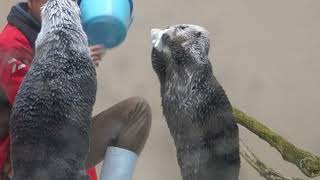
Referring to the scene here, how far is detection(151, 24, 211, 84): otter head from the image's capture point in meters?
1.14

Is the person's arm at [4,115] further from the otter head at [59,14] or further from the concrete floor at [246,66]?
the concrete floor at [246,66]

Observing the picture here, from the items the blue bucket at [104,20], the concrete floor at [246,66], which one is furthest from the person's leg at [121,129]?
the blue bucket at [104,20]

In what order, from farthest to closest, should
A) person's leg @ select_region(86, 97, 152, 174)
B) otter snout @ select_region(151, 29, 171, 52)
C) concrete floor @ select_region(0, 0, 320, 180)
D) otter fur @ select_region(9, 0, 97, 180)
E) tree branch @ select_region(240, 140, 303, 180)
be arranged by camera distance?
1. concrete floor @ select_region(0, 0, 320, 180)
2. tree branch @ select_region(240, 140, 303, 180)
3. person's leg @ select_region(86, 97, 152, 174)
4. otter snout @ select_region(151, 29, 171, 52)
5. otter fur @ select_region(9, 0, 97, 180)

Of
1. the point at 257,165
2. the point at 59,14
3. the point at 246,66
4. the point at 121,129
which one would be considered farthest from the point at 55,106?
the point at 246,66

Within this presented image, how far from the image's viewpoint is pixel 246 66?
5.77ft

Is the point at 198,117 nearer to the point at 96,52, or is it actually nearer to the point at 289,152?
the point at 96,52

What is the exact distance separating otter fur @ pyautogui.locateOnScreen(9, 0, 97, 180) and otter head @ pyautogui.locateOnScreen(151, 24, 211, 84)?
13 cm

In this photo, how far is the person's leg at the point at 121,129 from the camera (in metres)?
1.32

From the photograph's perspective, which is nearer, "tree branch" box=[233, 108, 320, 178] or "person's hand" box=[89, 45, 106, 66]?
"person's hand" box=[89, 45, 106, 66]

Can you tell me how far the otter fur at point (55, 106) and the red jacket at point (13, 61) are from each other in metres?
0.10

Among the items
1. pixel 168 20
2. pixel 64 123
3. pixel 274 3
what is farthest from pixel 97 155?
pixel 274 3

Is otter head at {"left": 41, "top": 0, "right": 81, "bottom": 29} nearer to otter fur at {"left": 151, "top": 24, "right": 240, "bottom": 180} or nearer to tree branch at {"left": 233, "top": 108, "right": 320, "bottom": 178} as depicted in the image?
otter fur at {"left": 151, "top": 24, "right": 240, "bottom": 180}

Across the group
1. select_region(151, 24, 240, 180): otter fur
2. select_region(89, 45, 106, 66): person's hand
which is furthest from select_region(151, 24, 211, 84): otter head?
select_region(89, 45, 106, 66): person's hand

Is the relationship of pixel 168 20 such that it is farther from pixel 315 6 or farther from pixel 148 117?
pixel 315 6
